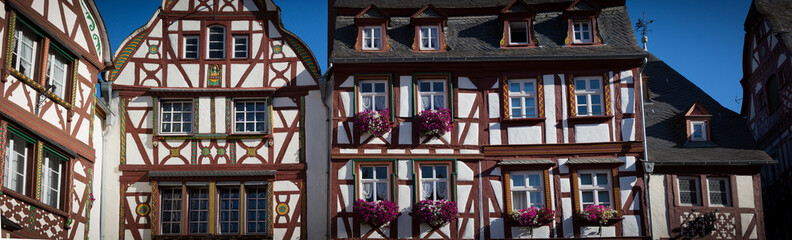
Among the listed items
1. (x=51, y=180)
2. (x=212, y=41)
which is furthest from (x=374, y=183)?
(x=51, y=180)

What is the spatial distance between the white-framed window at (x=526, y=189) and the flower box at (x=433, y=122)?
6.47 feet

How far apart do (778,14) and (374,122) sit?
12352 millimetres

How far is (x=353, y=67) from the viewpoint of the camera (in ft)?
84.2

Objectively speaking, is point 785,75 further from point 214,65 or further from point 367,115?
point 214,65

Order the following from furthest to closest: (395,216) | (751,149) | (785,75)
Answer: (785,75)
(751,149)
(395,216)

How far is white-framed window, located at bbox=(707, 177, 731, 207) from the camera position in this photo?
84.5 ft

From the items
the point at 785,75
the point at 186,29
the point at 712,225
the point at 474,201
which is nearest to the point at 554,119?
the point at 474,201

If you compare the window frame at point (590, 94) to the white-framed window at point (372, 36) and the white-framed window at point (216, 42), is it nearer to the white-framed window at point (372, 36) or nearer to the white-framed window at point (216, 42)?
the white-framed window at point (372, 36)

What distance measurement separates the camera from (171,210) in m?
25.2

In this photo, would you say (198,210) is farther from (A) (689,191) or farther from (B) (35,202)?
(A) (689,191)

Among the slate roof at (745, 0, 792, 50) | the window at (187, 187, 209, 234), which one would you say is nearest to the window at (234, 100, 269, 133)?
the window at (187, 187, 209, 234)

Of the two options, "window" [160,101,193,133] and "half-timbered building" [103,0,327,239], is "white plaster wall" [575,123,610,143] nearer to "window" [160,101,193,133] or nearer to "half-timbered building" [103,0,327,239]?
A: "half-timbered building" [103,0,327,239]

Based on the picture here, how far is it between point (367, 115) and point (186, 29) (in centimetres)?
515

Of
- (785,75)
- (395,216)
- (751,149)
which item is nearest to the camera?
(395,216)
